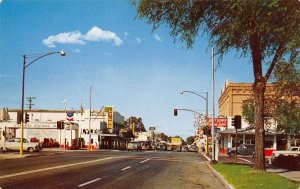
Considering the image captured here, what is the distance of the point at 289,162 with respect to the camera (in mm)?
25734

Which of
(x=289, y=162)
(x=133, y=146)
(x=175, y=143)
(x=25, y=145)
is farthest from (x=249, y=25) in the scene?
(x=175, y=143)

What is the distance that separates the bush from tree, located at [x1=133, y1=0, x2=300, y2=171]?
16.5 feet

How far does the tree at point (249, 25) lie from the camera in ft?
56.1

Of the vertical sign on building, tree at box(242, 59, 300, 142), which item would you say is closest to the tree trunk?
tree at box(242, 59, 300, 142)

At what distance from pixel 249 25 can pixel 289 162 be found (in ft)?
36.3

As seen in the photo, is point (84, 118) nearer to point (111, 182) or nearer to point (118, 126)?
point (118, 126)

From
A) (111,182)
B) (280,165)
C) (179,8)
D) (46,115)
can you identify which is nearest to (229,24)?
(179,8)

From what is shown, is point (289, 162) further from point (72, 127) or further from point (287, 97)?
point (72, 127)

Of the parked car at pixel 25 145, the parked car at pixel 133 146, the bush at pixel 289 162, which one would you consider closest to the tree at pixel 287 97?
the bush at pixel 289 162

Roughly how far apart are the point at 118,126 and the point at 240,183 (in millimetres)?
88678

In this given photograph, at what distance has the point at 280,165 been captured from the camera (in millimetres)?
27734

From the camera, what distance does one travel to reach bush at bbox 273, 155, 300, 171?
80.1 ft

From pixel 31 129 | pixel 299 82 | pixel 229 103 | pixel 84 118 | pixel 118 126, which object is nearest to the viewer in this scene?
pixel 299 82

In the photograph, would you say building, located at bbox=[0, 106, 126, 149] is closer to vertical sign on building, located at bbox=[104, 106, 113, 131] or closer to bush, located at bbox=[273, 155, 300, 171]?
vertical sign on building, located at bbox=[104, 106, 113, 131]
